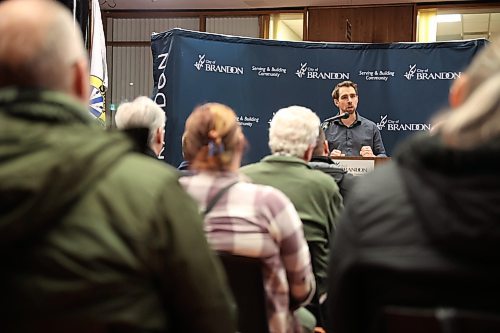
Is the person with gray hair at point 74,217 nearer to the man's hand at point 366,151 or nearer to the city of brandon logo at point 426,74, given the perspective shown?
the man's hand at point 366,151

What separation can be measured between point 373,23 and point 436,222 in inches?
315

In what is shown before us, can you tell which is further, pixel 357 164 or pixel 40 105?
pixel 357 164

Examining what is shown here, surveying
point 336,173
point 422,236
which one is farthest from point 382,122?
point 422,236

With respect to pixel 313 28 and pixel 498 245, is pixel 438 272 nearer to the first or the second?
pixel 498 245

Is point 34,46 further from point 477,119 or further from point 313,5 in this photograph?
point 313,5

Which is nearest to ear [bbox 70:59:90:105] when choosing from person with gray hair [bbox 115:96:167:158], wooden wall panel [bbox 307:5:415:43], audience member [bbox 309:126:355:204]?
person with gray hair [bbox 115:96:167:158]

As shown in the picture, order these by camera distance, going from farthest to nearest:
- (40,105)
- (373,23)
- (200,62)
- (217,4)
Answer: (217,4)
(373,23)
(200,62)
(40,105)

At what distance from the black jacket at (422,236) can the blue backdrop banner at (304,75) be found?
5.41 m

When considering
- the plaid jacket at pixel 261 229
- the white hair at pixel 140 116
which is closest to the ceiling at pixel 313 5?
the white hair at pixel 140 116

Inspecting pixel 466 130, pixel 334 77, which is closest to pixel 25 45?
pixel 466 130

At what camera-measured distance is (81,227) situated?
108 cm

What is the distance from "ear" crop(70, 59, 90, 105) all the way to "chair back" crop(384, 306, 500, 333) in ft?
2.30

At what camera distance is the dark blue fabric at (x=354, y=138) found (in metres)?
5.42

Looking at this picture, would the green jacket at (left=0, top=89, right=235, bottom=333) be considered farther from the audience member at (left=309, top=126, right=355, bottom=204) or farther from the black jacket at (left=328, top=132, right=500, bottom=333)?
the audience member at (left=309, top=126, right=355, bottom=204)
